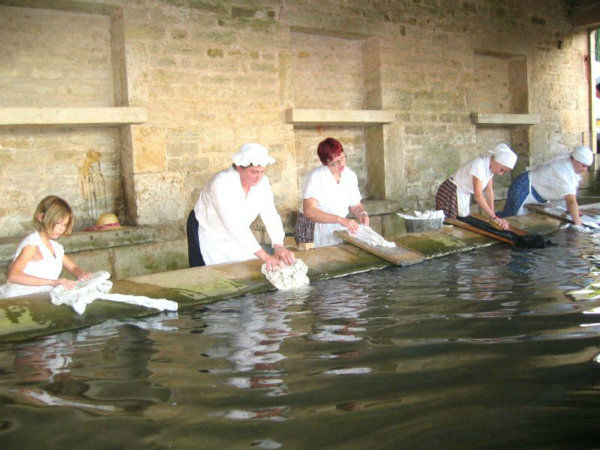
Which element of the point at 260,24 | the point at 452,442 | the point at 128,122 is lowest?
the point at 452,442

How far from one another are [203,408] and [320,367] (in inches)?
22.6

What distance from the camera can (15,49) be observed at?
21.3 feet

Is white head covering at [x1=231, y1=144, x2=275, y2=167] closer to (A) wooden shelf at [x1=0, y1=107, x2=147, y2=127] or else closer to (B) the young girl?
(B) the young girl

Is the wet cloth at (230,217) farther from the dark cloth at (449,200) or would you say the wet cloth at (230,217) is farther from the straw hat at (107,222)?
the dark cloth at (449,200)

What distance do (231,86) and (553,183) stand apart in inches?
150

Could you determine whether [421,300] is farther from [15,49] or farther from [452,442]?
[15,49]

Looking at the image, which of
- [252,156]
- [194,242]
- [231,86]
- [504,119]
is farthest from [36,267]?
[504,119]

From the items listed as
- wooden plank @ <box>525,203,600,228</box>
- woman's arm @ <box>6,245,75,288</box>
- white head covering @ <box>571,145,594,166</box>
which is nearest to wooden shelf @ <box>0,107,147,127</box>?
woman's arm @ <box>6,245,75,288</box>

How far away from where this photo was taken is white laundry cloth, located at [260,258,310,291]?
4477 mm

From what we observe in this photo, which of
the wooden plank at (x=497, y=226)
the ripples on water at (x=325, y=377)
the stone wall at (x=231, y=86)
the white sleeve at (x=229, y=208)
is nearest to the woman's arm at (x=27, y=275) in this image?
the ripples on water at (x=325, y=377)

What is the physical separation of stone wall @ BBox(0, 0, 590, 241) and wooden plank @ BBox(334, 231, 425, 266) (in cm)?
230

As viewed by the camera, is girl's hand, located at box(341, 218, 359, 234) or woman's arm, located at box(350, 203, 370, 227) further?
woman's arm, located at box(350, 203, 370, 227)

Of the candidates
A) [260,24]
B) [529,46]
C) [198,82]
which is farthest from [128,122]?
[529,46]

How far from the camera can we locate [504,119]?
10.8 metres
